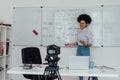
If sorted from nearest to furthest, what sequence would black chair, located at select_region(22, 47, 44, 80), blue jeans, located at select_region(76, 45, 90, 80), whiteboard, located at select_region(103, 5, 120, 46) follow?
black chair, located at select_region(22, 47, 44, 80), blue jeans, located at select_region(76, 45, 90, 80), whiteboard, located at select_region(103, 5, 120, 46)

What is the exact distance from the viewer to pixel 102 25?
14.2 ft

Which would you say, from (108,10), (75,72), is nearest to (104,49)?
(108,10)

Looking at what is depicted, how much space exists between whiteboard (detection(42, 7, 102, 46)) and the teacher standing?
183mm

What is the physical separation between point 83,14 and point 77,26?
31 cm

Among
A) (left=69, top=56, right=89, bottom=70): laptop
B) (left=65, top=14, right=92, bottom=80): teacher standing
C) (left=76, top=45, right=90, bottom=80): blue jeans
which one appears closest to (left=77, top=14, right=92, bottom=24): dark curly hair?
(left=65, top=14, right=92, bottom=80): teacher standing

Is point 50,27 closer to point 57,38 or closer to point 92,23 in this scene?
point 57,38

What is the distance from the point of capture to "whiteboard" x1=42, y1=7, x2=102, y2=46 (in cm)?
436

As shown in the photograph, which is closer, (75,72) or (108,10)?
(75,72)

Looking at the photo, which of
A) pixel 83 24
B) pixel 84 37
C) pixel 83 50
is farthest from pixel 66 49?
pixel 83 24

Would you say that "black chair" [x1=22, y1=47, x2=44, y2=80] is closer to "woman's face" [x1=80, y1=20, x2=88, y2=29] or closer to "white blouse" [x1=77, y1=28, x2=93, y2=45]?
"white blouse" [x1=77, y1=28, x2=93, y2=45]

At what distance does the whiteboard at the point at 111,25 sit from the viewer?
14.1 feet

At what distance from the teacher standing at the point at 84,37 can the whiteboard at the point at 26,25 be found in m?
0.92

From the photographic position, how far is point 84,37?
404 cm

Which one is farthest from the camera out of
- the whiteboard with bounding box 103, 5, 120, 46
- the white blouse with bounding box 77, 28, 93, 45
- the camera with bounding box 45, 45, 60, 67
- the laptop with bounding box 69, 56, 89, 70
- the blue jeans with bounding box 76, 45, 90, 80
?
the whiteboard with bounding box 103, 5, 120, 46
